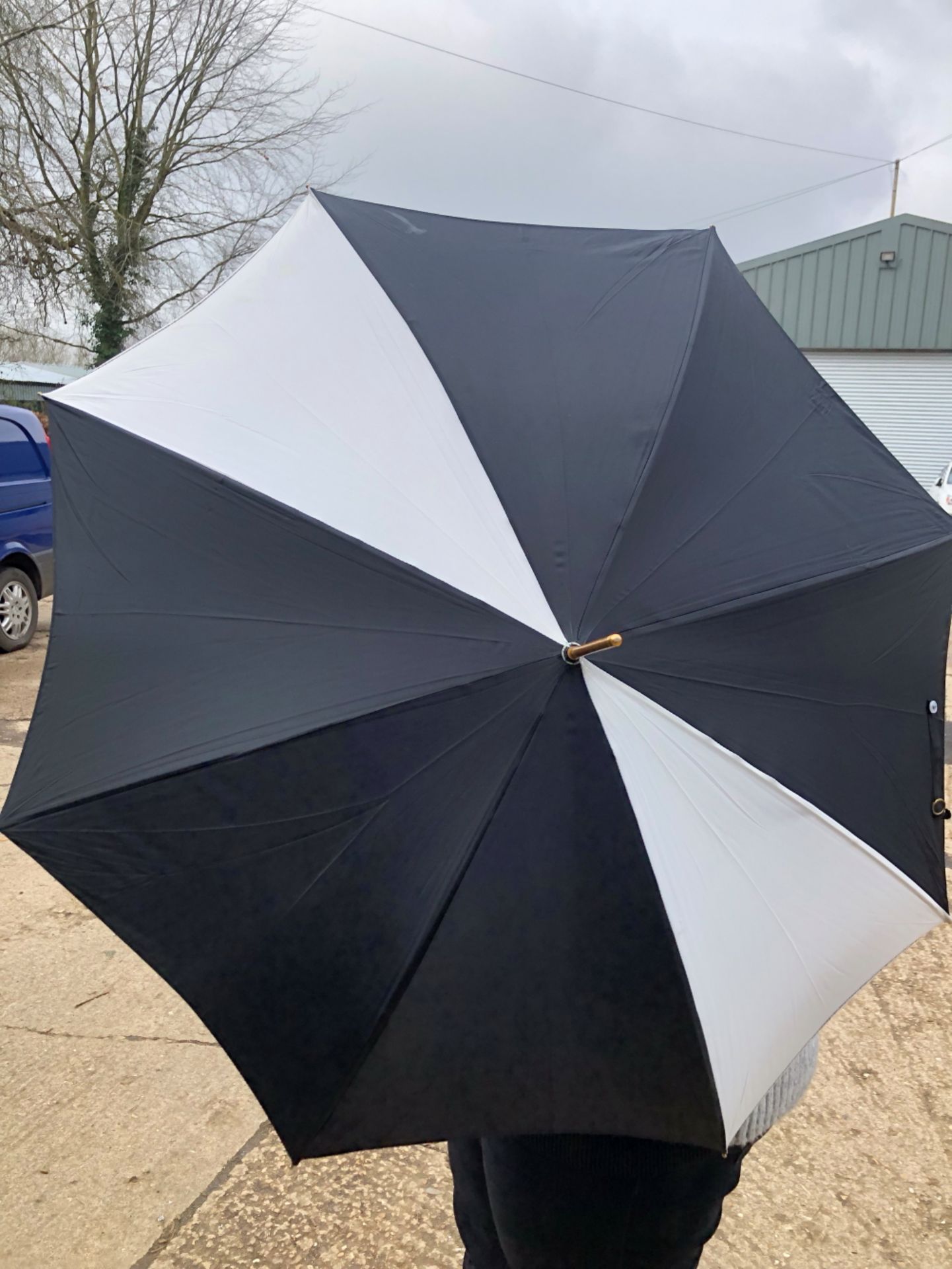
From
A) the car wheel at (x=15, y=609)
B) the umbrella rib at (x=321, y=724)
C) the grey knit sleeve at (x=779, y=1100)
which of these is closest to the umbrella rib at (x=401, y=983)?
the umbrella rib at (x=321, y=724)

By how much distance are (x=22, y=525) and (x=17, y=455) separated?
58 centimetres

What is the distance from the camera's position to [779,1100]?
4.98 feet

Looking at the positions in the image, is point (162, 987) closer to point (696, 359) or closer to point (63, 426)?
point (63, 426)

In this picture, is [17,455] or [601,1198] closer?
[601,1198]

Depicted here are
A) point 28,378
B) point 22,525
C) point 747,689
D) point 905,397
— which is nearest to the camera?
point 747,689

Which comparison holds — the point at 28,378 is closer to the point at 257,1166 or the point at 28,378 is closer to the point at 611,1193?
the point at 257,1166

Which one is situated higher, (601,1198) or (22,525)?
(22,525)

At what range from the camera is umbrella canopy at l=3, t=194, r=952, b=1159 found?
122 centimetres

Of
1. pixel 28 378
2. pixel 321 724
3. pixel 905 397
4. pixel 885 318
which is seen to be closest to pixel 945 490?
pixel 905 397

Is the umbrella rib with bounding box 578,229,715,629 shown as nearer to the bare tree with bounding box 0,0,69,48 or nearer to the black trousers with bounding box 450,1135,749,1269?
the black trousers with bounding box 450,1135,749,1269

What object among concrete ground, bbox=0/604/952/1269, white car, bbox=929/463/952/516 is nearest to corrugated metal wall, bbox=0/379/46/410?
white car, bbox=929/463/952/516

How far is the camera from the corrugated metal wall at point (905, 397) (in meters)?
19.1

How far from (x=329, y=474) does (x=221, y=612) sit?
0.75 ft

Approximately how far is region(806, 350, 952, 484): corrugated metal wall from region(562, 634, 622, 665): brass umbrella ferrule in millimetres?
19372
